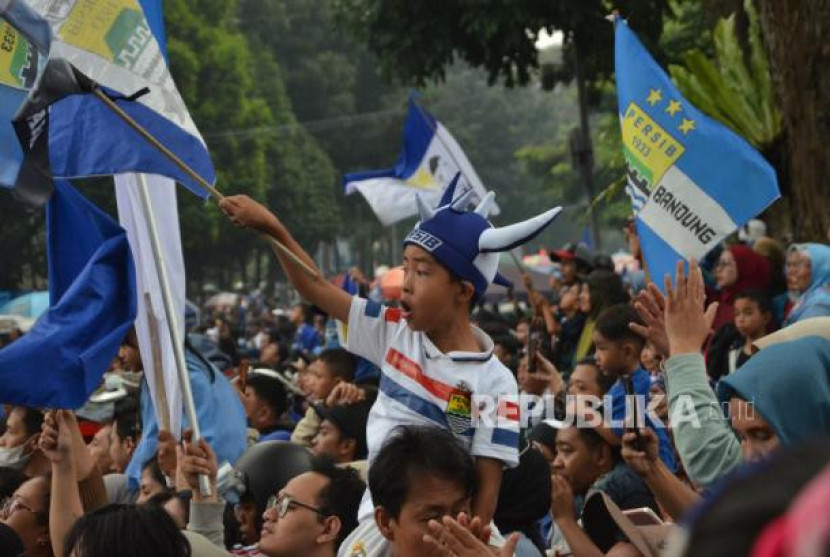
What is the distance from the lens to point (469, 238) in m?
4.24

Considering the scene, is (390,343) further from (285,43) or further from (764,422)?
(285,43)

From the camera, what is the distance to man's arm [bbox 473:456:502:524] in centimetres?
396

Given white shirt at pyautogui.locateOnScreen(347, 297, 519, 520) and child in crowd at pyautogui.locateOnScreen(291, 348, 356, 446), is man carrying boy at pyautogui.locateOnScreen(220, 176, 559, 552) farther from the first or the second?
child in crowd at pyautogui.locateOnScreen(291, 348, 356, 446)

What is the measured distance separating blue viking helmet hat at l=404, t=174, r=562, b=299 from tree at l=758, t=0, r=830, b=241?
684cm

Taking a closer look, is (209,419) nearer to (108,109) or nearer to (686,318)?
(108,109)

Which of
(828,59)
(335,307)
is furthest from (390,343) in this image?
(828,59)

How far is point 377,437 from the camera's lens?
13.6ft

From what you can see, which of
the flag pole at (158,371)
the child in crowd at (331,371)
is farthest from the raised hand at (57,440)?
the child in crowd at (331,371)

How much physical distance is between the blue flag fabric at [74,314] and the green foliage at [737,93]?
6943 millimetres

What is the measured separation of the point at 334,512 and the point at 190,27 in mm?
44226

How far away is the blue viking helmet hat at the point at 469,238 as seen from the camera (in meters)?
4.15

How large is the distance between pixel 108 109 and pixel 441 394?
218 cm

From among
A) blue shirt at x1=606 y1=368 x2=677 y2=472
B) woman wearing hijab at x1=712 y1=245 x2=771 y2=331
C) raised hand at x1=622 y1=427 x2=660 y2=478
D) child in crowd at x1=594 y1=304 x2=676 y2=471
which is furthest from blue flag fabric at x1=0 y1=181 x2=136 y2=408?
woman wearing hijab at x1=712 y1=245 x2=771 y2=331

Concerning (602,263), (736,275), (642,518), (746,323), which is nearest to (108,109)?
(642,518)
